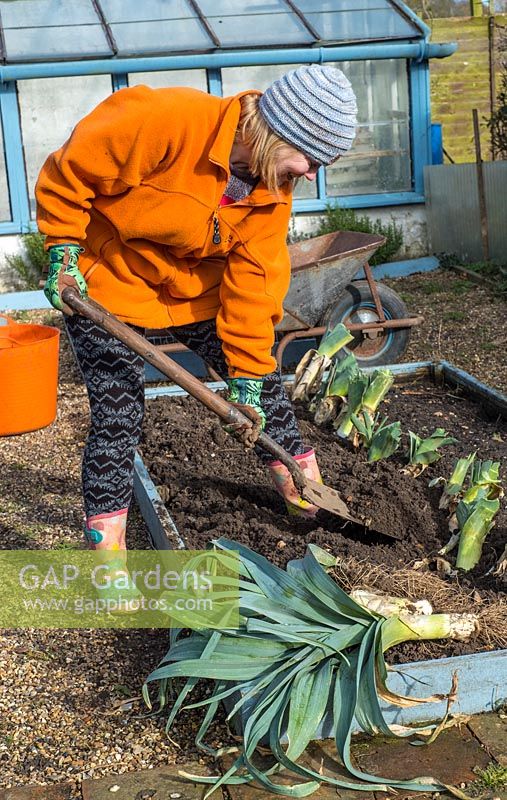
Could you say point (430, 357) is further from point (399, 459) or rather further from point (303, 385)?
point (399, 459)

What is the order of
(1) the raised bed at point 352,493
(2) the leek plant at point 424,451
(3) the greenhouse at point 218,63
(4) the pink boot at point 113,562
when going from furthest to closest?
1. (3) the greenhouse at point 218,63
2. (2) the leek plant at point 424,451
3. (4) the pink boot at point 113,562
4. (1) the raised bed at point 352,493

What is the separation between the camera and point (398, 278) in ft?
29.7

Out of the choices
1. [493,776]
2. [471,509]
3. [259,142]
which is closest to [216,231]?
[259,142]

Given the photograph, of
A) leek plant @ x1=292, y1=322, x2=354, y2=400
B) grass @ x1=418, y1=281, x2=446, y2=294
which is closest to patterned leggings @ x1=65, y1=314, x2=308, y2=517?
leek plant @ x1=292, y1=322, x2=354, y2=400

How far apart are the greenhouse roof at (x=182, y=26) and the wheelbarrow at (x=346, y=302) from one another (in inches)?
149

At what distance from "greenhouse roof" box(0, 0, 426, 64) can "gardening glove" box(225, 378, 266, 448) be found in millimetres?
6568

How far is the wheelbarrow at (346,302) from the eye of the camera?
18.3 ft

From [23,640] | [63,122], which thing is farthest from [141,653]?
[63,122]

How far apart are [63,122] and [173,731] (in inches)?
302

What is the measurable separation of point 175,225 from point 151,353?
15.4 inches

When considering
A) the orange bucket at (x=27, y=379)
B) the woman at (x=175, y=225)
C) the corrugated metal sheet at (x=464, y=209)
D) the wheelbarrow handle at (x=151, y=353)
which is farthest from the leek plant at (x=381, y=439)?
the corrugated metal sheet at (x=464, y=209)

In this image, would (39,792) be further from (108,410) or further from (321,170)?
(321,170)

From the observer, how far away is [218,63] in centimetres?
901

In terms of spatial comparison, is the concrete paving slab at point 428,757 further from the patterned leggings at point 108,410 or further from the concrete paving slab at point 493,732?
the patterned leggings at point 108,410
